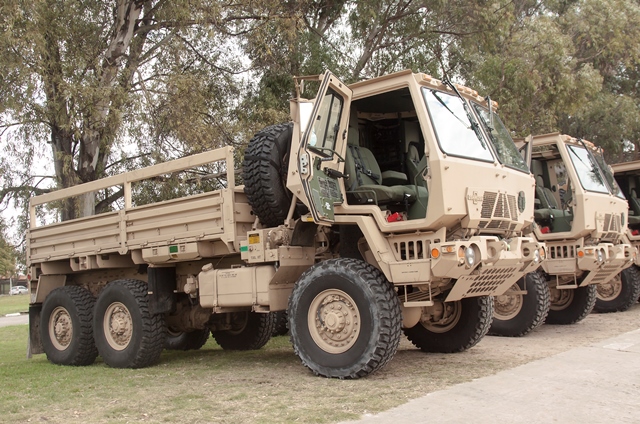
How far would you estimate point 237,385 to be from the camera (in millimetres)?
7008

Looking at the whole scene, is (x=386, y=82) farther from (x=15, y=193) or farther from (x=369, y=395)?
(x=15, y=193)

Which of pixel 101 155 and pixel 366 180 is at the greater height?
pixel 101 155

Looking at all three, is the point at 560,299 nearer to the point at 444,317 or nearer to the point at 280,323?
the point at 444,317

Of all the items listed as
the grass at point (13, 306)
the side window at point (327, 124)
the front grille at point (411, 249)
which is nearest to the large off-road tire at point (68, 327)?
the side window at point (327, 124)

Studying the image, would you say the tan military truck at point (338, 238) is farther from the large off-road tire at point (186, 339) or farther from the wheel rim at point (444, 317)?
the large off-road tire at point (186, 339)

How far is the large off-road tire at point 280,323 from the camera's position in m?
10.6

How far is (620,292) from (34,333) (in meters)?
10.3

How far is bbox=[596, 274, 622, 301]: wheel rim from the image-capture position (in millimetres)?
13539

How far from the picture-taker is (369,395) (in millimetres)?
6086

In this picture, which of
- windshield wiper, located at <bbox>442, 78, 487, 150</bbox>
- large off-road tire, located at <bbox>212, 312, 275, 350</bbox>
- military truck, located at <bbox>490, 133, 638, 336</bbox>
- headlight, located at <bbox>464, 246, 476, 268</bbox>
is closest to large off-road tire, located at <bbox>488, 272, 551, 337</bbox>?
military truck, located at <bbox>490, 133, 638, 336</bbox>

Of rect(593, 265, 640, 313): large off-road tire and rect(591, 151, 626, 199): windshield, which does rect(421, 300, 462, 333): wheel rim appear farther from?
rect(593, 265, 640, 313): large off-road tire

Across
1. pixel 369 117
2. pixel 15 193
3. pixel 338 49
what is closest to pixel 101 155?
pixel 15 193

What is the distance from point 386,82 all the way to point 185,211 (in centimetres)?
285

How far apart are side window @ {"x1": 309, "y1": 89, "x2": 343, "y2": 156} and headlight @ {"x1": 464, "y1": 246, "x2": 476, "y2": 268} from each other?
175 centimetres
